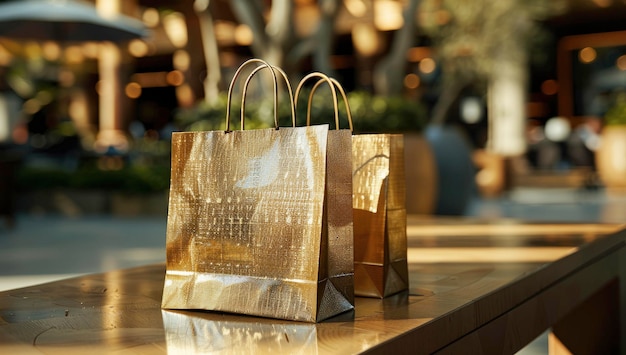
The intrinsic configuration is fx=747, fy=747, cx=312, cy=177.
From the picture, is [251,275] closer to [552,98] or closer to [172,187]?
[172,187]

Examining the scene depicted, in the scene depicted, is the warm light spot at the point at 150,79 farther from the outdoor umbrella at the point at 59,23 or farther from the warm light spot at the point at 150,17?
the outdoor umbrella at the point at 59,23

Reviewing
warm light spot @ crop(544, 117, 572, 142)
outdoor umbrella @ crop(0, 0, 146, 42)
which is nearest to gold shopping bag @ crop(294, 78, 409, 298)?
outdoor umbrella @ crop(0, 0, 146, 42)

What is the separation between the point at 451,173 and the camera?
537cm

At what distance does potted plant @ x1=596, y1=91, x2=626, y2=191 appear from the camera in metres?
10.9

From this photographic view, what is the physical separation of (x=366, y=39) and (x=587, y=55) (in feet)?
20.7

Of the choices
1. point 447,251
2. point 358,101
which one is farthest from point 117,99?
point 447,251

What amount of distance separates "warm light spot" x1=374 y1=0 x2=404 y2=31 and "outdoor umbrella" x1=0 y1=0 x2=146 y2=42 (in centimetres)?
658

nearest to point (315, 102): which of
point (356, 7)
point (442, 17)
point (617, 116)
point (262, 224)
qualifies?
point (262, 224)

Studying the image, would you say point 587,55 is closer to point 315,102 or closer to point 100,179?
point 100,179

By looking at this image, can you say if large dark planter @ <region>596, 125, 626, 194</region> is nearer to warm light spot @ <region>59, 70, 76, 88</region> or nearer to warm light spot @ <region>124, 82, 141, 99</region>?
warm light spot @ <region>59, 70, 76, 88</region>

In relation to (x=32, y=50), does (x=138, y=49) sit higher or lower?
higher

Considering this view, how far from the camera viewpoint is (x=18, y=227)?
730 centimetres

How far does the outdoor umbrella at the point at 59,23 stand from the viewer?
8891 mm

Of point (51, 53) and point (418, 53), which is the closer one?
point (51, 53)
